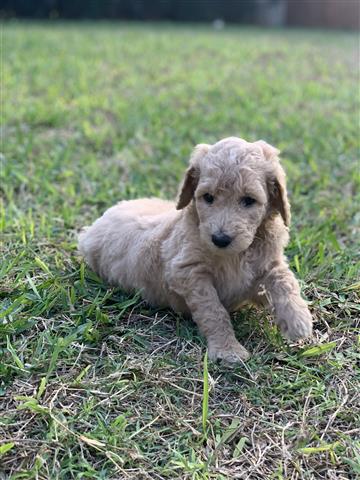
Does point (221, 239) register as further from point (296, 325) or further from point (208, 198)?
point (296, 325)

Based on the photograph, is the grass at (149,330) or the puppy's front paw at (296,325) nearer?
the grass at (149,330)

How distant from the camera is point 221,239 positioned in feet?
8.90

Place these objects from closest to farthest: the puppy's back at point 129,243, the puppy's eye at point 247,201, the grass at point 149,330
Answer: the grass at point 149,330 → the puppy's eye at point 247,201 → the puppy's back at point 129,243

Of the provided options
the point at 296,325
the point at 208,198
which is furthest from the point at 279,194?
the point at 296,325

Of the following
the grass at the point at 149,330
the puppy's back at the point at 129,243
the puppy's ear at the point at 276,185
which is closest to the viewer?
the grass at the point at 149,330

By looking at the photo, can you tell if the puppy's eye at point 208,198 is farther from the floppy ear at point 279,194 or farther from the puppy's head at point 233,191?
the floppy ear at point 279,194

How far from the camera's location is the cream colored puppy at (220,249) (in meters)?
2.78

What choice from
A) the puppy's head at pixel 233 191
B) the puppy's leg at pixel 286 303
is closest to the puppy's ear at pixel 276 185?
the puppy's head at pixel 233 191

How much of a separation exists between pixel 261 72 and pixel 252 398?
8293 mm

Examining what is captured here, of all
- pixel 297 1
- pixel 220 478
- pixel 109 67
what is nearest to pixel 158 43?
pixel 109 67

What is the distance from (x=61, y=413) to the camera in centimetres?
242

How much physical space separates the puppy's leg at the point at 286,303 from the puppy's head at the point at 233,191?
286mm

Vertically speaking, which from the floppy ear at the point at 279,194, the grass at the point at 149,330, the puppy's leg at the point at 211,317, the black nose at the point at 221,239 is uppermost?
the floppy ear at the point at 279,194

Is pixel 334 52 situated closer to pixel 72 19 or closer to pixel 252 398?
pixel 72 19
